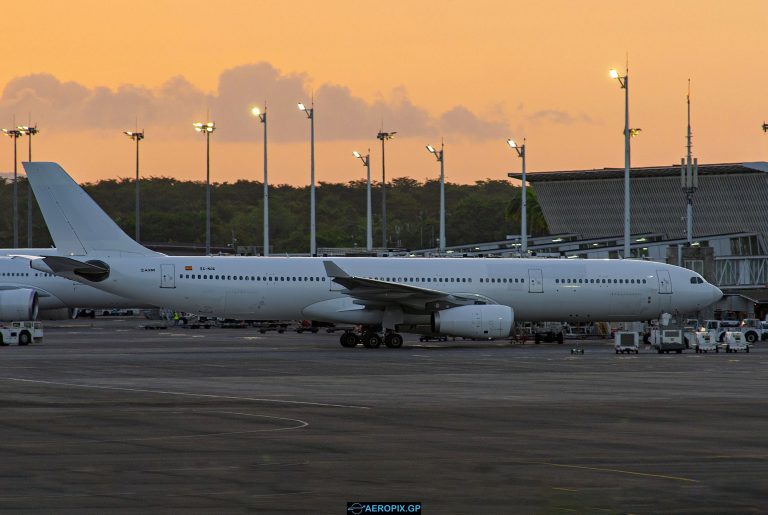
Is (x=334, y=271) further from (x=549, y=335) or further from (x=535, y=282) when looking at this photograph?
(x=549, y=335)

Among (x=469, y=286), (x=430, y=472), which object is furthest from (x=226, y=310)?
(x=430, y=472)

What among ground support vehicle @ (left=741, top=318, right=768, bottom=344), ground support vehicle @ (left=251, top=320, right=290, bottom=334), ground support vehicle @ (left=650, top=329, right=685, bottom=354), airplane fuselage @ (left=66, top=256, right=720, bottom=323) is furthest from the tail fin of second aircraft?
ground support vehicle @ (left=741, top=318, right=768, bottom=344)

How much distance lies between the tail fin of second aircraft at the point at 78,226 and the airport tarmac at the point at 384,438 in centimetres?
1478

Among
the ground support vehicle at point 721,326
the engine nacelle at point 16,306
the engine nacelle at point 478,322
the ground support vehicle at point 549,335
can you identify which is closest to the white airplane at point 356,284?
the engine nacelle at point 478,322

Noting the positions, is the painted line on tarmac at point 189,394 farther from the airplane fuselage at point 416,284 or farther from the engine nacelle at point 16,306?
the engine nacelle at point 16,306

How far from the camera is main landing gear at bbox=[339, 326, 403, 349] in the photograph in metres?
49.5

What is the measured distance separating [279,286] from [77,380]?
1909 centimetres

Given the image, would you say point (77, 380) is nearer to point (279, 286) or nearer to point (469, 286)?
point (279, 286)

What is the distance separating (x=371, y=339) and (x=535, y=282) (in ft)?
23.7

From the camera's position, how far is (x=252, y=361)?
1570 inches

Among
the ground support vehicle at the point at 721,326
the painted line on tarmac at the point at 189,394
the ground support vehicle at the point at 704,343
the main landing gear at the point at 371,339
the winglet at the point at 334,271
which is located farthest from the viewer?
the ground support vehicle at the point at 721,326

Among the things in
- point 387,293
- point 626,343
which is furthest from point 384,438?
point 387,293

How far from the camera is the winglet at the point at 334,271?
47000 millimetres

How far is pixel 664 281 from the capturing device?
52.8 m
